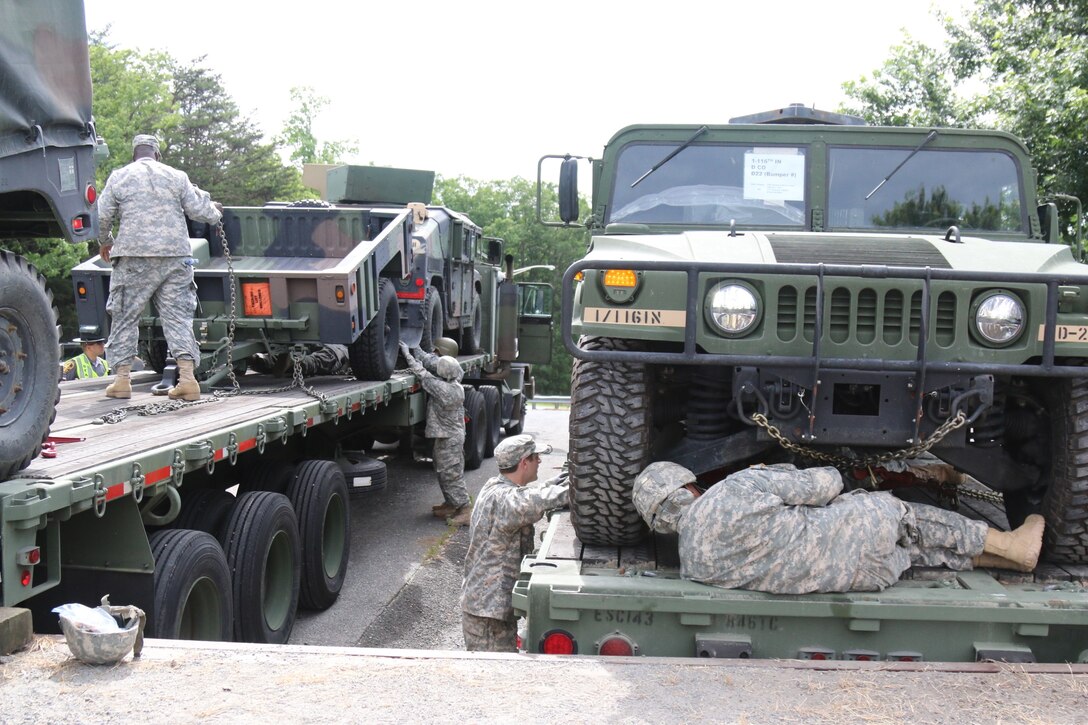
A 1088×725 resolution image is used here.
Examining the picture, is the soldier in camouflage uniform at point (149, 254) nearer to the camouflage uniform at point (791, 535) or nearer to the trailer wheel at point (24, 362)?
the trailer wheel at point (24, 362)

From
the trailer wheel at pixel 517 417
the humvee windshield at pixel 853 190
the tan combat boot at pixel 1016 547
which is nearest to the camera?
the tan combat boot at pixel 1016 547

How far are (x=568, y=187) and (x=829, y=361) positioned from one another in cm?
235

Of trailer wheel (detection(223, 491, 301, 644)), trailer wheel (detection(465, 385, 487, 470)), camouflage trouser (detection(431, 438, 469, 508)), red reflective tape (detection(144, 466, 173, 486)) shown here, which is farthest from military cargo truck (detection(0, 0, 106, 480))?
trailer wheel (detection(465, 385, 487, 470))

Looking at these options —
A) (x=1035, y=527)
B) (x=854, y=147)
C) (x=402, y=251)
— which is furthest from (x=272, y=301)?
(x=1035, y=527)

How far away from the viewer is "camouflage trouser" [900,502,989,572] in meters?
3.92

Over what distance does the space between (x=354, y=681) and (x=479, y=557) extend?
4.60 feet

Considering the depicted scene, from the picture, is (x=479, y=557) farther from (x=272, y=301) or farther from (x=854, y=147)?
(x=272, y=301)

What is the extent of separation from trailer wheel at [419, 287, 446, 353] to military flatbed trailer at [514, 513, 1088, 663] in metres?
6.37

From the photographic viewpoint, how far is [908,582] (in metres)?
3.83

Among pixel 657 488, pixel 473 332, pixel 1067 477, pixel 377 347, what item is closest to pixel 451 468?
pixel 377 347

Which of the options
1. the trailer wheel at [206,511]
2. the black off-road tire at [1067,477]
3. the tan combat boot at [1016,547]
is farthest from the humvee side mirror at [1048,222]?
the trailer wheel at [206,511]

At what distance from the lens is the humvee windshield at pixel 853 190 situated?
5.11m

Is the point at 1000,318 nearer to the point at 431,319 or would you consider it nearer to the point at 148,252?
the point at 148,252

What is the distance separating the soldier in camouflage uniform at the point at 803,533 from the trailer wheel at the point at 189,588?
76.1 inches
